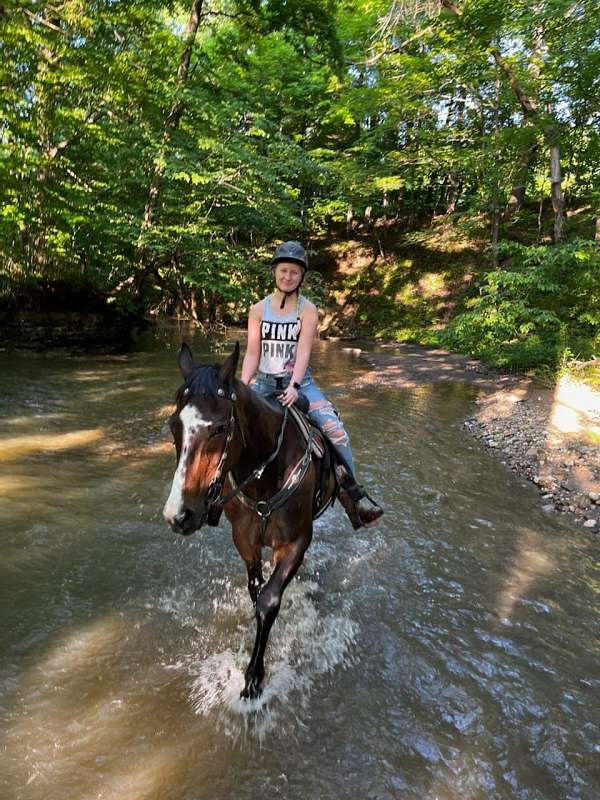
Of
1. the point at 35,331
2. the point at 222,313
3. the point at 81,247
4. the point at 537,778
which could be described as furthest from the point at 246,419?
the point at 222,313

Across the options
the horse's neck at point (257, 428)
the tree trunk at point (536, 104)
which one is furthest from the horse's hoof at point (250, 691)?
the tree trunk at point (536, 104)

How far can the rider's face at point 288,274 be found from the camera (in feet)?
13.9

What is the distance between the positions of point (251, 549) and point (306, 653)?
1189 millimetres

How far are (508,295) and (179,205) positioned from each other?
1288 centimetres

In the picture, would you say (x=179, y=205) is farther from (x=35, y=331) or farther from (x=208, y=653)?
(x=208, y=653)

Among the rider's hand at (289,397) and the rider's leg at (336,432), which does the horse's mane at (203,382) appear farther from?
the rider's leg at (336,432)

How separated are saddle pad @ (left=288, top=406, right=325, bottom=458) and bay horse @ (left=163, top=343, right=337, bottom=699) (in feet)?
0.04

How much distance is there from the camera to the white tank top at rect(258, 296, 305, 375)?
14.4 feet

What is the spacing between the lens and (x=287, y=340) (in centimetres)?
444

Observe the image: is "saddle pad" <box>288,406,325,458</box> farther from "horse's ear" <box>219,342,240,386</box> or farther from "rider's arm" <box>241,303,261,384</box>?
"horse's ear" <box>219,342,240,386</box>

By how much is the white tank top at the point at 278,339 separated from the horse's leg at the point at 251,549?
1.53 m

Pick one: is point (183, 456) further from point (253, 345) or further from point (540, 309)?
point (540, 309)

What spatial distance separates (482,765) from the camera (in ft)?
10.8

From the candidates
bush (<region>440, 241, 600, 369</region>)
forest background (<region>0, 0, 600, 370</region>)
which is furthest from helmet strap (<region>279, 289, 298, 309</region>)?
bush (<region>440, 241, 600, 369</region>)
